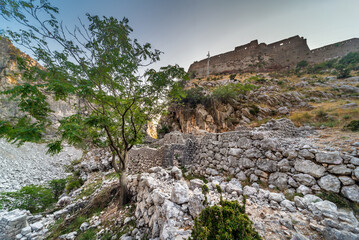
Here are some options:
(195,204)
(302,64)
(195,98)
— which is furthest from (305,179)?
(302,64)

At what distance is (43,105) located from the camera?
310cm

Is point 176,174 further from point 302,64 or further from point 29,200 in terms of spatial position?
point 302,64

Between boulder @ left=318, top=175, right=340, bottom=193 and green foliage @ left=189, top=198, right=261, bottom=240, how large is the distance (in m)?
3.37

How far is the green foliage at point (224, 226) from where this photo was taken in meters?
1.51

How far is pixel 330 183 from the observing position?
3158mm

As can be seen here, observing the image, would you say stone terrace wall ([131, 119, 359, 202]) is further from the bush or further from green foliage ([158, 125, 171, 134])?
green foliage ([158, 125, 171, 134])

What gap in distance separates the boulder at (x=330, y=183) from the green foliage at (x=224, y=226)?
337cm

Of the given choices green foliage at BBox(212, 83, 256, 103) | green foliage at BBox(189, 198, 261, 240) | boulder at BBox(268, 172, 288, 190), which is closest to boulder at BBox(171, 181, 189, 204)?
green foliage at BBox(189, 198, 261, 240)

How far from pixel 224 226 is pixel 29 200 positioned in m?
11.5

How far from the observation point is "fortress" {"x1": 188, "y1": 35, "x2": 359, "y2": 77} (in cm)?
2273

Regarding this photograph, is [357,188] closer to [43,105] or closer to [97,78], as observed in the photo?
[97,78]

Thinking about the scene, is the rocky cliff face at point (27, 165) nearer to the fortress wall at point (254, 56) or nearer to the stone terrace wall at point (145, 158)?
the stone terrace wall at point (145, 158)

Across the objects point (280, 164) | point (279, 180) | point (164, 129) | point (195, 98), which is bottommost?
point (279, 180)

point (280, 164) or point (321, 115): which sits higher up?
point (321, 115)
